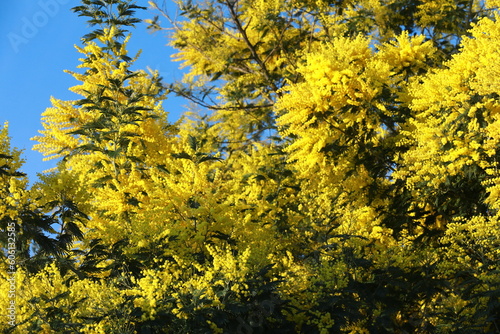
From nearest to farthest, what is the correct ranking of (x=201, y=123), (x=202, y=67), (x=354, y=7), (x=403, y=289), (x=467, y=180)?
(x=403, y=289), (x=467, y=180), (x=354, y=7), (x=201, y=123), (x=202, y=67)

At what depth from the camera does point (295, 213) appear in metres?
8.66

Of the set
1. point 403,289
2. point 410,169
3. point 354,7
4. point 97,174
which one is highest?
point 354,7

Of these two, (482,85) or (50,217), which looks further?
(50,217)

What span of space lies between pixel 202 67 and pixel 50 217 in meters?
9.40

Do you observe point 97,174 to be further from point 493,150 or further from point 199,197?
point 493,150

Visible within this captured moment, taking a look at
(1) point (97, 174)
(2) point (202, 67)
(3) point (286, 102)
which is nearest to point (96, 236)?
(1) point (97, 174)

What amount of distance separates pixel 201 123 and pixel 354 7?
14.5 feet

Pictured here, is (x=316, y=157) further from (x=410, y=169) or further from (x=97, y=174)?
(x=97, y=174)

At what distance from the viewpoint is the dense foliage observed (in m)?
6.71

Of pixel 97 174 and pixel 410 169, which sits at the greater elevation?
pixel 97 174

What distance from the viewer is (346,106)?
9047mm

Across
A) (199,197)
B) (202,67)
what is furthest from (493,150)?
(202,67)

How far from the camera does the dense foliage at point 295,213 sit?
6711 millimetres

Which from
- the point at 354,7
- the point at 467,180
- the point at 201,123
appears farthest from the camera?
the point at 201,123
